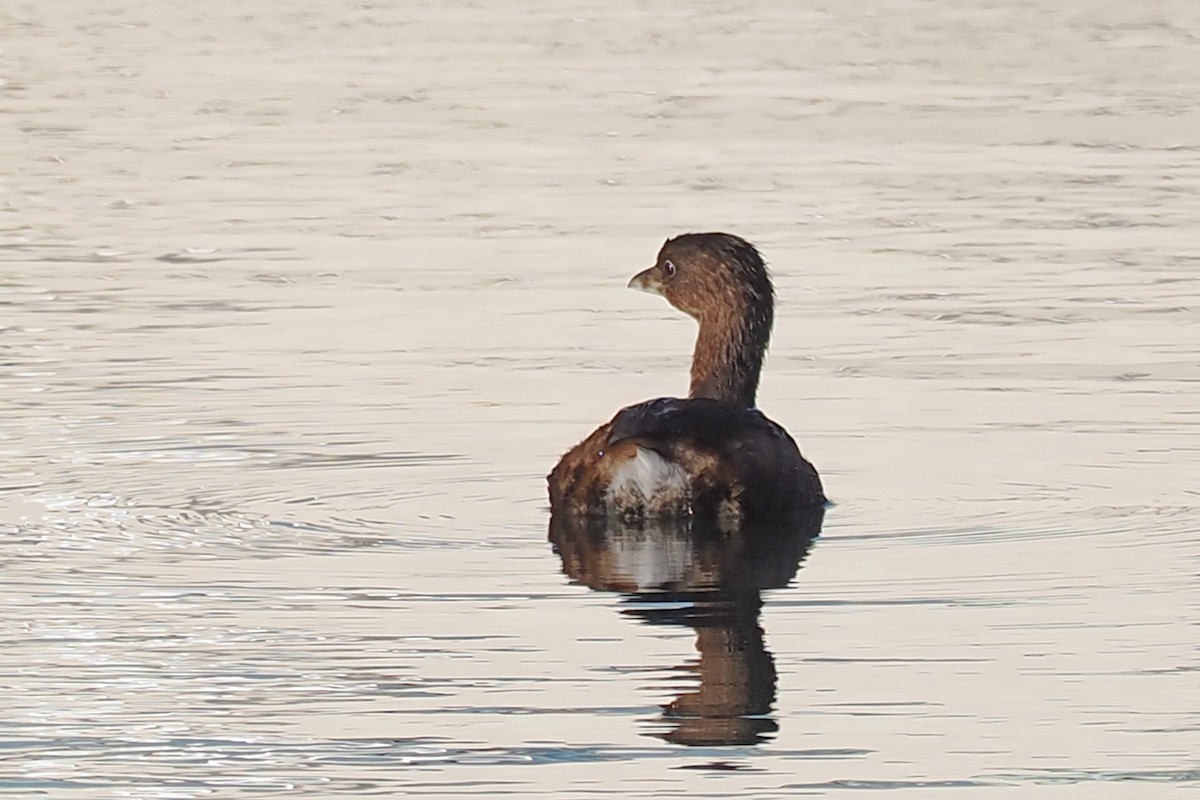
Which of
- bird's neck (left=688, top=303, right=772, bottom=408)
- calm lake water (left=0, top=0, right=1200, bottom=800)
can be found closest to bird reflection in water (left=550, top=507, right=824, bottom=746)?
calm lake water (left=0, top=0, right=1200, bottom=800)

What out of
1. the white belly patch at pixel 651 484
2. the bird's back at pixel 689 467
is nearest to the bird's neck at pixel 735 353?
the bird's back at pixel 689 467

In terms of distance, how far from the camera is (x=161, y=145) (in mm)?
21781

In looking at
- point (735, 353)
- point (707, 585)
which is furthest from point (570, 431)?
point (707, 585)

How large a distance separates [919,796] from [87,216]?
40.7 feet

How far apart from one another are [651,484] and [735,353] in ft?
5.43

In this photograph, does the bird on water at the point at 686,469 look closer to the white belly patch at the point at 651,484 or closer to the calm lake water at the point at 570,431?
the white belly patch at the point at 651,484

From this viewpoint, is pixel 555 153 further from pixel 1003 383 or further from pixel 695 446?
pixel 695 446

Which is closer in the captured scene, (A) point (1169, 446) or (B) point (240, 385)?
(A) point (1169, 446)

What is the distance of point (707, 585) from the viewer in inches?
373

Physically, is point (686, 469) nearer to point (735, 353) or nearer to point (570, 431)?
point (735, 353)

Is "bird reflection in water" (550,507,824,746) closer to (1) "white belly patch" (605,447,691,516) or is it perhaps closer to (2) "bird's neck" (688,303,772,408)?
(1) "white belly patch" (605,447,691,516)

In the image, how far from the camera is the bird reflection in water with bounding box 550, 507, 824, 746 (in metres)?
7.62

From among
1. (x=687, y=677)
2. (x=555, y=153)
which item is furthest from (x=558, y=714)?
(x=555, y=153)

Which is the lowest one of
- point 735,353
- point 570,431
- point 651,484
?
point 570,431
